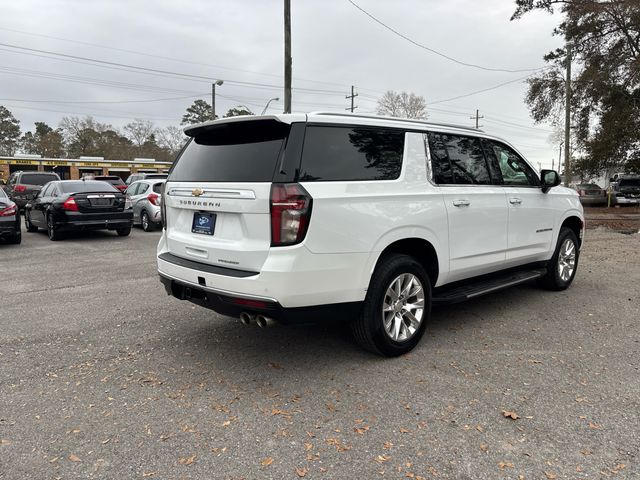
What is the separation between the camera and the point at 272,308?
3369mm

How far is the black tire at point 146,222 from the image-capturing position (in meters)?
14.2

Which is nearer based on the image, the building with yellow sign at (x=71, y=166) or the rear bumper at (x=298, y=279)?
the rear bumper at (x=298, y=279)

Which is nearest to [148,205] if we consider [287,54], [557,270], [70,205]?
[70,205]

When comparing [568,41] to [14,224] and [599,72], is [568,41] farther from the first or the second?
[14,224]

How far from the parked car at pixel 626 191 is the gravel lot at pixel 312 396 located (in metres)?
27.1

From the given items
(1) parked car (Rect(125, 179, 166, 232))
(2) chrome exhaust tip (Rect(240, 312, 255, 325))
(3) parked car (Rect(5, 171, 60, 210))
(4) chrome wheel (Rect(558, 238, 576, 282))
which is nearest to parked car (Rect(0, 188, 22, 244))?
(1) parked car (Rect(125, 179, 166, 232))

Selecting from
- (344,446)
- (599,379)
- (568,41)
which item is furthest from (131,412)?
(568,41)

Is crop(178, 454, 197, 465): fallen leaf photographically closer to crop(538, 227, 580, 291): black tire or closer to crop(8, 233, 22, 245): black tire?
crop(538, 227, 580, 291): black tire

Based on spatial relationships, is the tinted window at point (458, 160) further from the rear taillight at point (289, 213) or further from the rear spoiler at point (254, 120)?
the rear taillight at point (289, 213)

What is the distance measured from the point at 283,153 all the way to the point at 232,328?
2158mm

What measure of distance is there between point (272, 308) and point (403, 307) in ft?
4.14

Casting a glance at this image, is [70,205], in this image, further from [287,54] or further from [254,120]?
[254,120]

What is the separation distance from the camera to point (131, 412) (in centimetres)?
321

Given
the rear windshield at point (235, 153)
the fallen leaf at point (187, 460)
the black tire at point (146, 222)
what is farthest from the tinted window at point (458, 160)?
the black tire at point (146, 222)
